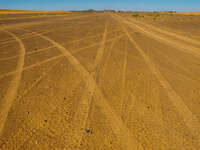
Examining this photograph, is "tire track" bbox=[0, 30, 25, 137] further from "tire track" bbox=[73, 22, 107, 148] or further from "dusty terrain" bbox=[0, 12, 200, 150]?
"tire track" bbox=[73, 22, 107, 148]

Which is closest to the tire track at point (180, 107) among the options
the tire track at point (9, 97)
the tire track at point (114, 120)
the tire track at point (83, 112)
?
the tire track at point (114, 120)

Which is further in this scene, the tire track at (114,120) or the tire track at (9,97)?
the tire track at (9,97)

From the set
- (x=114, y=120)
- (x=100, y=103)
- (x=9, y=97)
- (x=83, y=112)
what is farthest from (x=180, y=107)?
(x=9, y=97)

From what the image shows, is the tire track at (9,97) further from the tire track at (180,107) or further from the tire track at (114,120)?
the tire track at (180,107)

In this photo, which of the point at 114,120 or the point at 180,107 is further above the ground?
the point at 180,107

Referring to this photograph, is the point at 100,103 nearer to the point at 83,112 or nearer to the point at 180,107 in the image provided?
the point at 83,112

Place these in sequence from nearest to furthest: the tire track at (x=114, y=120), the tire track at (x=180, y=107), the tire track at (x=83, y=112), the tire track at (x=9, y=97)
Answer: the tire track at (x=114, y=120), the tire track at (x=83, y=112), the tire track at (x=180, y=107), the tire track at (x=9, y=97)

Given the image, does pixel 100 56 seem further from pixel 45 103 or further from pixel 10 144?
pixel 10 144

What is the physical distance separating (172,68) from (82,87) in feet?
10.8

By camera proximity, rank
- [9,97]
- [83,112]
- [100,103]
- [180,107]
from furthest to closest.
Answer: [9,97] → [100,103] → [180,107] → [83,112]

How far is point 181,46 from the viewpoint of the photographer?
7535mm

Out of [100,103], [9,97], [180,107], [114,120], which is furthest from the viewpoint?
[9,97]

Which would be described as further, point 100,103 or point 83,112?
point 100,103

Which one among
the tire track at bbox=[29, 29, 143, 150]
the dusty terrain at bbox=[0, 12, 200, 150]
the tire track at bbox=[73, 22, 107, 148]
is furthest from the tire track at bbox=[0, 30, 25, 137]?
the tire track at bbox=[29, 29, 143, 150]
